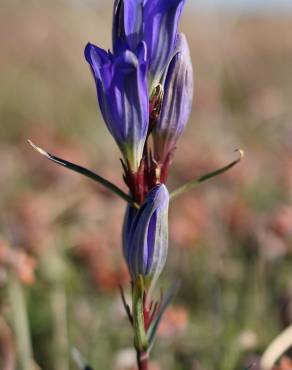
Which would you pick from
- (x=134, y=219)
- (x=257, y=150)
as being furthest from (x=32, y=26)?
(x=134, y=219)

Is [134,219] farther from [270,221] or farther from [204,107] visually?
[204,107]

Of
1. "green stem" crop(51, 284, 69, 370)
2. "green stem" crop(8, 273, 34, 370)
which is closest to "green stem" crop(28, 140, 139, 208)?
"green stem" crop(8, 273, 34, 370)

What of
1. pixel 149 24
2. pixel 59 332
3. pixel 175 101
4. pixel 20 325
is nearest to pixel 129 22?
pixel 149 24

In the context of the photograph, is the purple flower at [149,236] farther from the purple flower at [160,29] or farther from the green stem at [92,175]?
the purple flower at [160,29]

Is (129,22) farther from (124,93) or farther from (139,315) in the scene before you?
(139,315)

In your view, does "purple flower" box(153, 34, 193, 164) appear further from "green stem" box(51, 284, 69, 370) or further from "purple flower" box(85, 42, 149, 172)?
"green stem" box(51, 284, 69, 370)

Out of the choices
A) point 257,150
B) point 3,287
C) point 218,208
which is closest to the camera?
point 3,287
